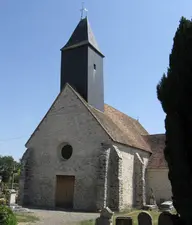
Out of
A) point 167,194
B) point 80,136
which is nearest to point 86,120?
point 80,136

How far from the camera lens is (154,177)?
20.4 metres

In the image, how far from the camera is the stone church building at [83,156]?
53.7ft

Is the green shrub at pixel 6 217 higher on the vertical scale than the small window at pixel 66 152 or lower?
lower

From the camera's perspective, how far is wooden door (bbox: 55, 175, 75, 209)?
17.4 meters

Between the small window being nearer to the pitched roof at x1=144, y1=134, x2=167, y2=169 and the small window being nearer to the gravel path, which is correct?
the gravel path

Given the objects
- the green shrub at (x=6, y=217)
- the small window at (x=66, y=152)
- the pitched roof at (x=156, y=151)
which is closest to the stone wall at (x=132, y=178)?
the pitched roof at (x=156, y=151)

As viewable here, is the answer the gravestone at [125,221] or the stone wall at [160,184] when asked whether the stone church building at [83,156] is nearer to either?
the stone wall at [160,184]

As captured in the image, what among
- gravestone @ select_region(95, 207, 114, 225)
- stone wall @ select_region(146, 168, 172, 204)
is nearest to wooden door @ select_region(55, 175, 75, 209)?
stone wall @ select_region(146, 168, 172, 204)

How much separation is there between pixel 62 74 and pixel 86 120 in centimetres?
453

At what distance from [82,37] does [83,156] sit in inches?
356

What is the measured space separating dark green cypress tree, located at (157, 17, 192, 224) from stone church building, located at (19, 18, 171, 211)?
945cm

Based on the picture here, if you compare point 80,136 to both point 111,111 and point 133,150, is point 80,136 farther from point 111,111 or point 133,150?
point 111,111

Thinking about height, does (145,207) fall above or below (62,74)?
below

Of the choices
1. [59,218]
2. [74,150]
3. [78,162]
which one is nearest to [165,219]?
[59,218]
